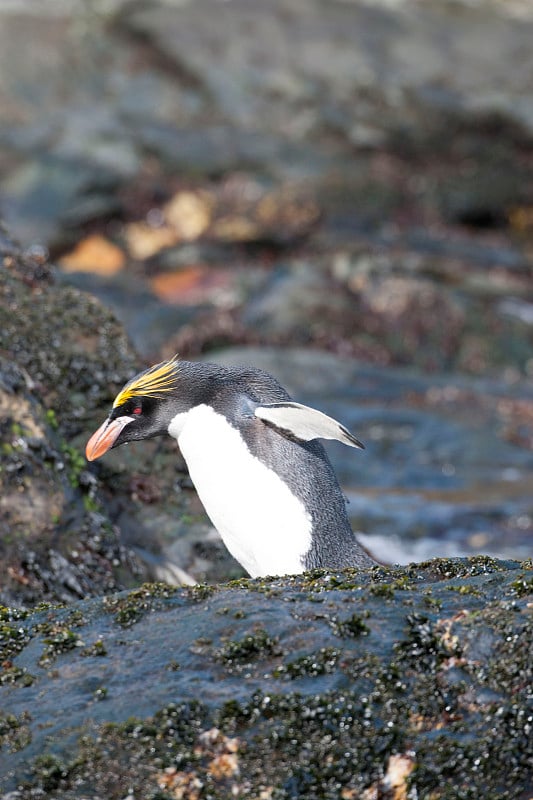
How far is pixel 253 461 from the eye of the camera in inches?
223

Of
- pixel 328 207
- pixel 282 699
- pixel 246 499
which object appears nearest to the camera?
pixel 282 699

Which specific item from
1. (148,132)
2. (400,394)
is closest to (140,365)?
(400,394)

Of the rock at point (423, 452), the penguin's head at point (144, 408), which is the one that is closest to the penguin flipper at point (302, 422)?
the penguin's head at point (144, 408)

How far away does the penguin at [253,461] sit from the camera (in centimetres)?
561

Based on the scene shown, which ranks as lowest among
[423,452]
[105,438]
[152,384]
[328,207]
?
[105,438]

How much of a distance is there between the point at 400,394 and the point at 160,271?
25.8ft

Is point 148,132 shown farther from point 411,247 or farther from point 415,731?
point 415,731

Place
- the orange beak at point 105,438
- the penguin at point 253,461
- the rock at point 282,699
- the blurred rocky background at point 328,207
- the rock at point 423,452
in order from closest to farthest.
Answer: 1. the rock at point 282,699
2. the penguin at point 253,461
3. the orange beak at point 105,438
4. the rock at point 423,452
5. the blurred rocky background at point 328,207

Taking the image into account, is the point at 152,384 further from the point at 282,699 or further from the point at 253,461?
the point at 282,699

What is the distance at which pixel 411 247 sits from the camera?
24750 millimetres

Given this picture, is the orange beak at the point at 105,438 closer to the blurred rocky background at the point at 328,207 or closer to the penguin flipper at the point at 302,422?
the penguin flipper at the point at 302,422

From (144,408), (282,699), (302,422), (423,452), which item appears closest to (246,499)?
(302,422)

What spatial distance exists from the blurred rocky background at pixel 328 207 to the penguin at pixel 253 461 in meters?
1.72

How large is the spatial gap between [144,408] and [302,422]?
880mm
